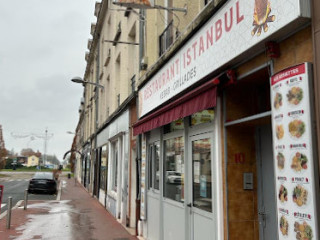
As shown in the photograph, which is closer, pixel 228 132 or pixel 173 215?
pixel 228 132

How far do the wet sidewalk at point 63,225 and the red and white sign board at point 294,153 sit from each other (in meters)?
6.34

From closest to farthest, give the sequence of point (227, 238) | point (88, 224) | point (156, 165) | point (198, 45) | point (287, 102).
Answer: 1. point (287, 102)
2. point (227, 238)
3. point (198, 45)
4. point (156, 165)
5. point (88, 224)

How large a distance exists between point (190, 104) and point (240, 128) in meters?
0.85

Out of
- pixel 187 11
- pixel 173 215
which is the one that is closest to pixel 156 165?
pixel 173 215

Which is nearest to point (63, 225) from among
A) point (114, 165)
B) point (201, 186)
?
point (114, 165)

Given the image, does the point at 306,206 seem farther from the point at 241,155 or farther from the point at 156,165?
A: the point at 156,165

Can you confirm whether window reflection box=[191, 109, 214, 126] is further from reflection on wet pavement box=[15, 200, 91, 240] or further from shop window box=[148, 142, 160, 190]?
reflection on wet pavement box=[15, 200, 91, 240]

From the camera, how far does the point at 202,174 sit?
5301 mm

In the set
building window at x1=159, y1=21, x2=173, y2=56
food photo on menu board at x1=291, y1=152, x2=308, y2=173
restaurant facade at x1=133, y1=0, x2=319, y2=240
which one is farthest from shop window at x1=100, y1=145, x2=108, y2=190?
food photo on menu board at x1=291, y1=152, x2=308, y2=173

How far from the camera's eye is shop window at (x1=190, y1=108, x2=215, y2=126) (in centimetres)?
505

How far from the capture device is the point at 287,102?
2998 mm

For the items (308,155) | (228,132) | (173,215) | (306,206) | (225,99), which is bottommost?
(173,215)

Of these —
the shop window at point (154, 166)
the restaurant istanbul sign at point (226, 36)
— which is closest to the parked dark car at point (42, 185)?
the shop window at point (154, 166)

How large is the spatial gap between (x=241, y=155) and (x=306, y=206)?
174cm
